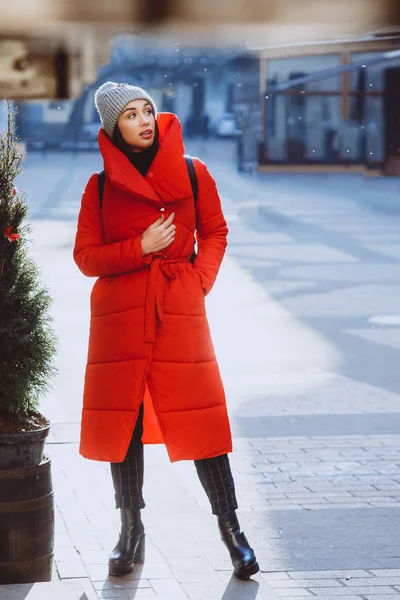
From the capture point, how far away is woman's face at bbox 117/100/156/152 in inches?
168

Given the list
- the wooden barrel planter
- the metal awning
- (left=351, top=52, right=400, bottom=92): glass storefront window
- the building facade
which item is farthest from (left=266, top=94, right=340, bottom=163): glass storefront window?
the wooden barrel planter

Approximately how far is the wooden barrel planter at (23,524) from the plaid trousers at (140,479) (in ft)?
1.13

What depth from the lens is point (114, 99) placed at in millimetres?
4285

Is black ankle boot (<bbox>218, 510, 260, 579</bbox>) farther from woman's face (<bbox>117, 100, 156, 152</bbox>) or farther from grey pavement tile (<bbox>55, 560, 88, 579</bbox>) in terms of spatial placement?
woman's face (<bbox>117, 100, 156, 152</bbox>)

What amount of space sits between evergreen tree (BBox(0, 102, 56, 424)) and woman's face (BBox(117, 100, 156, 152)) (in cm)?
41

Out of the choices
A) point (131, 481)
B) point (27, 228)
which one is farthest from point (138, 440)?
point (27, 228)

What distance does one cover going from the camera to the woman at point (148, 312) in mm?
4293

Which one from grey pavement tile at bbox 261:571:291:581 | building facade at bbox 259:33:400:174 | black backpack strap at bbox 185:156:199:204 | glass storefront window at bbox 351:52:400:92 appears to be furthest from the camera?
building facade at bbox 259:33:400:174

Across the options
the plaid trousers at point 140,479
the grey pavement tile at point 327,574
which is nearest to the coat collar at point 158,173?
the plaid trousers at point 140,479

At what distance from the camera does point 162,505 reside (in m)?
5.63

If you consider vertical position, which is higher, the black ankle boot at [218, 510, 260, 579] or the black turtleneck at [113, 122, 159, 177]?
the black turtleneck at [113, 122, 159, 177]

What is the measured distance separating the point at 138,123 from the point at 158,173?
19cm

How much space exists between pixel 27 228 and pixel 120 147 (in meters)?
0.46

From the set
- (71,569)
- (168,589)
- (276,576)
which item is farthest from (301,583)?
(71,569)
